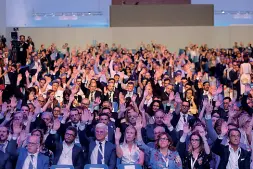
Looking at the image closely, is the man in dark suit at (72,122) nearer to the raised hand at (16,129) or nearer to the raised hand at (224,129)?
the raised hand at (16,129)

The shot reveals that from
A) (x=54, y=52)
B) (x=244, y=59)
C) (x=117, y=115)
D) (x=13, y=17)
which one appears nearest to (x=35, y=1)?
(x=13, y=17)

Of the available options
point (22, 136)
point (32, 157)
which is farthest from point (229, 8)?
point (32, 157)

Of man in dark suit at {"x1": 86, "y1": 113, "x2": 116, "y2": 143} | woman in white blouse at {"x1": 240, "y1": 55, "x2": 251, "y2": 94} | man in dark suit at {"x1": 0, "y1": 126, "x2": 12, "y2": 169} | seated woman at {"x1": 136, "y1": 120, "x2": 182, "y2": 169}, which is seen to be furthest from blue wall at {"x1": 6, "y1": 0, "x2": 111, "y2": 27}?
seated woman at {"x1": 136, "y1": 120, "x2": 182, "y2": 169}

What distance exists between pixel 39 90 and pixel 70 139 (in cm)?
505

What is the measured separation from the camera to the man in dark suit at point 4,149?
609 cm

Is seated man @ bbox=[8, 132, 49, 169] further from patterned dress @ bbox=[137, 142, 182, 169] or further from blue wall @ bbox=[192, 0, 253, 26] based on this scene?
blue wall @ bbox=[192, 0, 253, 26]

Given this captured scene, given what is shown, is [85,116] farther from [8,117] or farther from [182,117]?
[182,117]

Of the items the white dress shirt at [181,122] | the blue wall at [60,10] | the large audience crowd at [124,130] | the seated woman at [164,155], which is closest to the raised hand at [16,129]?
the large audience crowd at [124,130]

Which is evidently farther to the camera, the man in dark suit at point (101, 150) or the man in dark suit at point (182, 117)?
the man in dark suit at point (182, 117)

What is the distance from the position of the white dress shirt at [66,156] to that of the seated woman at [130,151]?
57cm

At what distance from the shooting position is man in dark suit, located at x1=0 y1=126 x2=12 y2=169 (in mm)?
6094

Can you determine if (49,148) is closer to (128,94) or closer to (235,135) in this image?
(235,135)

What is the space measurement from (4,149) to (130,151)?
1.56 metres

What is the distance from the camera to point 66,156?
6.33 metres
